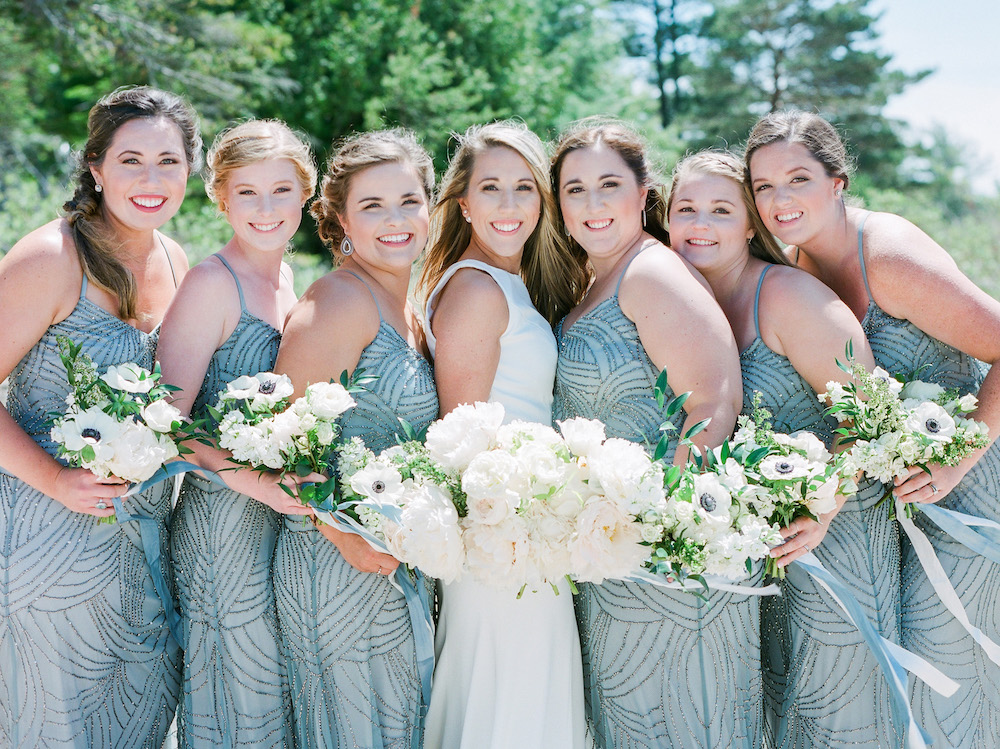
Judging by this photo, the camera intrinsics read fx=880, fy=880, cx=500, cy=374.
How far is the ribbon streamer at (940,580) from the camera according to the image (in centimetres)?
364

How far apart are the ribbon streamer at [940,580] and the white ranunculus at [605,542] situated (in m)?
1.32

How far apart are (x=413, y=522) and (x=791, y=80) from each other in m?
32.1

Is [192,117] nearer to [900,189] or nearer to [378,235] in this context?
[378,235]

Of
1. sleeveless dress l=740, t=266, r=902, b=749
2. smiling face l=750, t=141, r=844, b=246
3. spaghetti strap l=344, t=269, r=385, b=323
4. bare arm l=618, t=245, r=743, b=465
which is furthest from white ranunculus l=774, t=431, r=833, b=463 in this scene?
spaghetti strap l=344, t=269, r=385, b=323

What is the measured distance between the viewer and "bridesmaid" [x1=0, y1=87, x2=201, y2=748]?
3648 mm

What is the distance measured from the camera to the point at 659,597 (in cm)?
371

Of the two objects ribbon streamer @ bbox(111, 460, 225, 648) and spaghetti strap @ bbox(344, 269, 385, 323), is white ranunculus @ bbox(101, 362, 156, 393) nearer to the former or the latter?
ribbon streamer @ bbox(111, 460, 225, 648)

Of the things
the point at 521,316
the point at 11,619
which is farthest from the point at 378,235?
the point at 11,619

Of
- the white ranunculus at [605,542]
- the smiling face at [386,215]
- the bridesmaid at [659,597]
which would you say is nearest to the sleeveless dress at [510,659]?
the bridesmaid at [659,597]

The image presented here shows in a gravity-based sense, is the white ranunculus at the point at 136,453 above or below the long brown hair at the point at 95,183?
below

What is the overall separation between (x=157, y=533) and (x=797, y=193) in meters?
3.28

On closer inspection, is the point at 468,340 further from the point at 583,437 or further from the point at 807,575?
the point at 807,575

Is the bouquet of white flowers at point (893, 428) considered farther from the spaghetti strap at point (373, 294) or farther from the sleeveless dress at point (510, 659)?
the spaghetti strap at point (373, 294)

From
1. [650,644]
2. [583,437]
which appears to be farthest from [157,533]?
[650,644]
